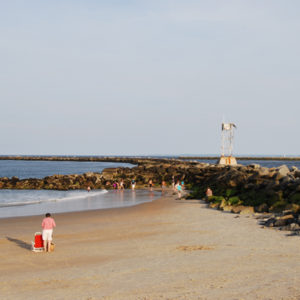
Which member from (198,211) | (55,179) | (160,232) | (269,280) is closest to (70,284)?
(269,280)

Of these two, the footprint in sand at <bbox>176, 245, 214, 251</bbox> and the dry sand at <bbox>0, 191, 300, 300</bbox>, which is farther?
the footprint in sand at <bbox>176, 245, 214, 251</bbox>

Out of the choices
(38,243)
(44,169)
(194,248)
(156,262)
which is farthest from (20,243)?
(44,169)

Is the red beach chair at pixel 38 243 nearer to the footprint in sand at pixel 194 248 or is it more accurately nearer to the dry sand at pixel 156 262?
the dry sand at pixel 156 262

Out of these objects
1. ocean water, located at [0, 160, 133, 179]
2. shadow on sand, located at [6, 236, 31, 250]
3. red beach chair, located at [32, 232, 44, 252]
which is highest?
red beach chair, located at [32, 232, 44, 252]

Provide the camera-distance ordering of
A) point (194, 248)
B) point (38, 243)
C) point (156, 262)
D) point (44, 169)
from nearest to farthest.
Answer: point (156, 262)
point (194, 248)
point (38, 243)
point (44, 169)

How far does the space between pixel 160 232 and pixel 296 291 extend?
875 centimetres

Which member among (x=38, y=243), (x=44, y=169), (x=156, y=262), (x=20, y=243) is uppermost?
(x=156, y=262)

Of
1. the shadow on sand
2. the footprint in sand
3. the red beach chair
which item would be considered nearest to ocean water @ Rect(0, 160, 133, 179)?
the shadow on sand

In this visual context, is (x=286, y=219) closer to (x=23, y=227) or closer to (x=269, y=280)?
(x=269, y=280)

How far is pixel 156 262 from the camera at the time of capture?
11133 millimetres

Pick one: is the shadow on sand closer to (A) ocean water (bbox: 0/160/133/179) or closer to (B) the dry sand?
(B) the dry sand

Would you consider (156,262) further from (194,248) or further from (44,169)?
(44,169)

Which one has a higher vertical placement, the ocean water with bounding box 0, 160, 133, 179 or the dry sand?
the dry sand

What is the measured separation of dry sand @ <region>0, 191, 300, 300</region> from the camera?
8.52 meters
